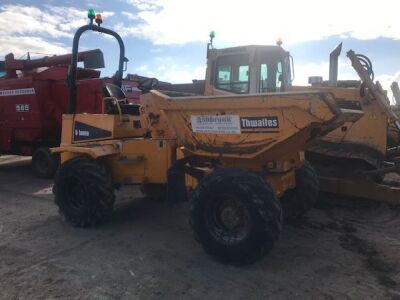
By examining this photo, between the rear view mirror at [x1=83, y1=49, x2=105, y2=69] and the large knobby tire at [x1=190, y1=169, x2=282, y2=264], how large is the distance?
5.32m

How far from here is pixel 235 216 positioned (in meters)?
4.31

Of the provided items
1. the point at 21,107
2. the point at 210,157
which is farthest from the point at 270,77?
the point at 21,107

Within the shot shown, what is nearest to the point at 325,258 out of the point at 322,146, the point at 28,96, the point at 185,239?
the point at 185,239

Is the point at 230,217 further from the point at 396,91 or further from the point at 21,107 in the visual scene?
the point at 396,91

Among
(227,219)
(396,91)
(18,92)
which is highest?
(396,91)

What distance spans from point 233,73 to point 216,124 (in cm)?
265

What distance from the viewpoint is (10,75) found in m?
10.4

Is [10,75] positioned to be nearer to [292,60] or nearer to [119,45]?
[119,45]

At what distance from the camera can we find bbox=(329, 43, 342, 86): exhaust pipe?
24.1ft

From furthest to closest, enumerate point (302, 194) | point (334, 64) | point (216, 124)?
1. point (334, 64)
2. point (302, 194)
3. point (216, 124)

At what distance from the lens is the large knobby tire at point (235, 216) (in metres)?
4.03

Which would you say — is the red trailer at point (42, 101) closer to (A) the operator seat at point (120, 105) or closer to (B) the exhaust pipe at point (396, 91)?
(A) the operator seat at point (120, 105)

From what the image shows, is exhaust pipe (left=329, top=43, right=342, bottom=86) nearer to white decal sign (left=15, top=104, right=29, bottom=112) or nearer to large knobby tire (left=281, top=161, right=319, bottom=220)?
large knobby tire (left=281, top=161, right=319, bottom=220)

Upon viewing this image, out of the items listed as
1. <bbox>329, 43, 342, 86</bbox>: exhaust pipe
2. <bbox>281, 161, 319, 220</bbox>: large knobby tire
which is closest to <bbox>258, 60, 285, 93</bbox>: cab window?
<bbox>329, 43, 342, 86</bbox>: exhaust pipe
